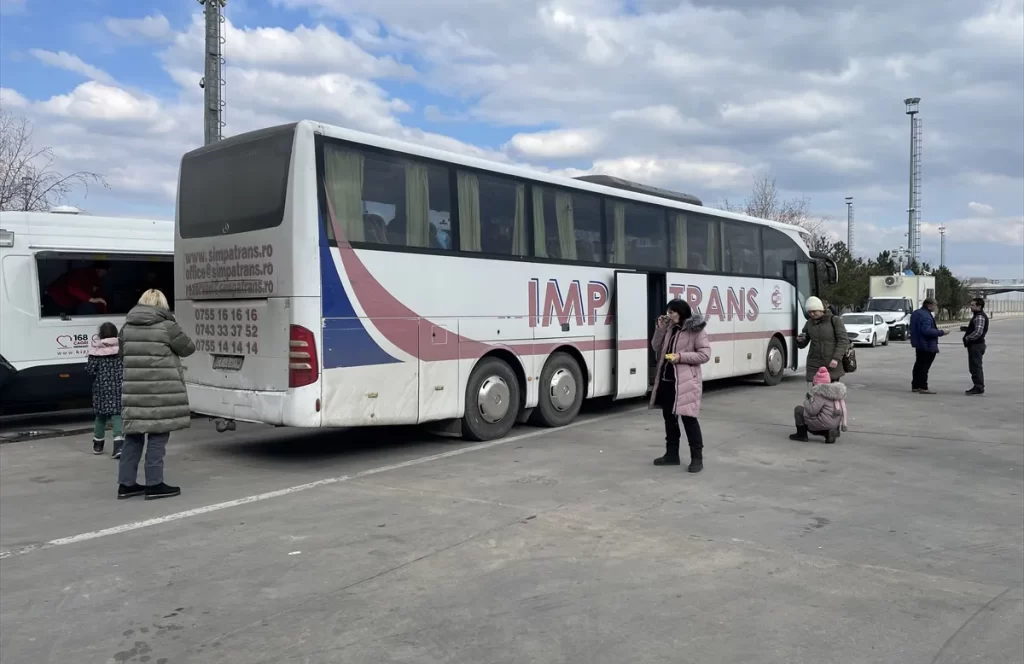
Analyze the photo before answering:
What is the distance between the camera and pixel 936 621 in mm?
4375

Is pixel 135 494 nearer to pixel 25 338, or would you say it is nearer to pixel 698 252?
pixel 25 338

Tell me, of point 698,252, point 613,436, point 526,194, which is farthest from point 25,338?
point 698,252

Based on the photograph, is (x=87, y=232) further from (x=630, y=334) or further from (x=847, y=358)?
(x=847, y=358)

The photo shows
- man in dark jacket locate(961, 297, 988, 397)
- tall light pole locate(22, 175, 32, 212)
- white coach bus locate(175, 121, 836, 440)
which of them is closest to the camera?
white coach bus locate(175, 121, 836, 440)

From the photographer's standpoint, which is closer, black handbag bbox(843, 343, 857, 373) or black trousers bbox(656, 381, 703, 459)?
black trousers bbox(656, 381, 703, 459)

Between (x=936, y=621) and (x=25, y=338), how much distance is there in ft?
37.6

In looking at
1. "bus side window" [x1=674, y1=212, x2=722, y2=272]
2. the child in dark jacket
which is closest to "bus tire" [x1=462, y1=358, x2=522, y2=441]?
the child in dark jacket

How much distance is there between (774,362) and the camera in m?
17.1

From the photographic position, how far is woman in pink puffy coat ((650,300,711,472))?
26.7 ft

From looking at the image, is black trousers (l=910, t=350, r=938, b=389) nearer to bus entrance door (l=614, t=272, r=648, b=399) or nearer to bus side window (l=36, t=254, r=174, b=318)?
bus entrance door (l=614, t=272, r=648, b=399)

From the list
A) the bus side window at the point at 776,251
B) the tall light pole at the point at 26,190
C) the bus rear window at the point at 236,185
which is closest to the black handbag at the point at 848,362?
the bus side window at the point at 776,251

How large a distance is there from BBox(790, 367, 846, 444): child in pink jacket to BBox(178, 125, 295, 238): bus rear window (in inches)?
260

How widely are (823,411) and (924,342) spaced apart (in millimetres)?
6827

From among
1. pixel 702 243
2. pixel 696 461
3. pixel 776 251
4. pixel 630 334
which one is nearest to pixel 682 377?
pixel 696 461
